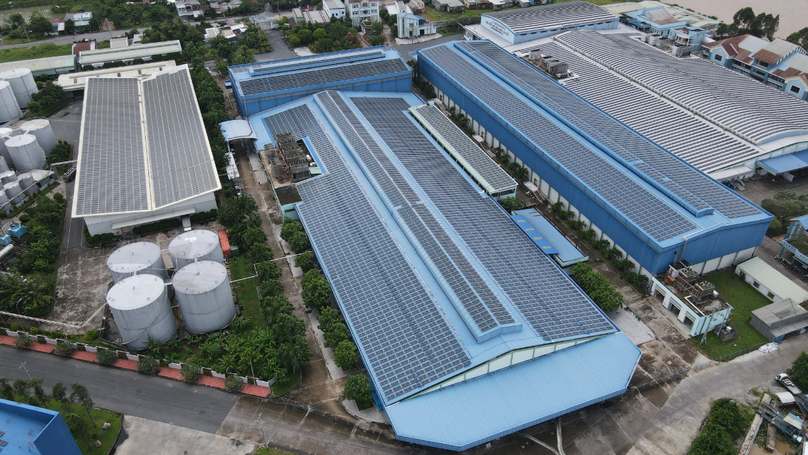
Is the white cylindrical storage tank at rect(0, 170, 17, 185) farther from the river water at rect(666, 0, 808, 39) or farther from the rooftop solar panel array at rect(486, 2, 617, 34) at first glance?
the river water at rect(666, 0, 808, 39)

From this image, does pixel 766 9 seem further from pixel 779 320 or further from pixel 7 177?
pixel 7 177

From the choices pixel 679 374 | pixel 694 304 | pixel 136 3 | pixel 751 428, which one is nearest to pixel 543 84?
pixel 694 304

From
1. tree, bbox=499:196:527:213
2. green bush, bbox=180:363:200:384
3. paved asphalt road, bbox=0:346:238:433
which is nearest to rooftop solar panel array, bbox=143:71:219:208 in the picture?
paved asphalt road, bbox=0:346:238:433

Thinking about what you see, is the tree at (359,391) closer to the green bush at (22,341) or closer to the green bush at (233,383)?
the green bush at (233,383)

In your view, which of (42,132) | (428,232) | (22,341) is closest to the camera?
(22,341)

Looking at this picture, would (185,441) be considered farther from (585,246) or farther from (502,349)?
(585,246)

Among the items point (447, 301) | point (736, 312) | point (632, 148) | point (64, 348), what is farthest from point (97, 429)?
point (632, 148)
